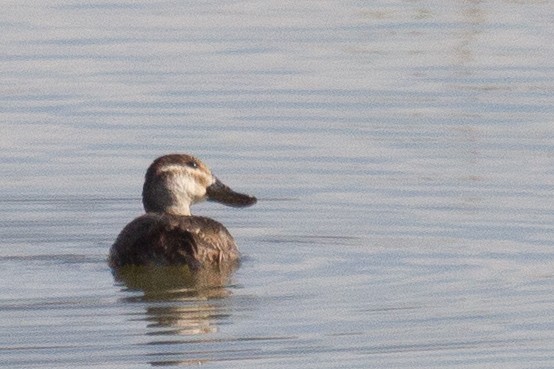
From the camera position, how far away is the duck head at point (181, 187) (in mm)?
13242

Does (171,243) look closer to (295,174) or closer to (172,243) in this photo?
(172,243)

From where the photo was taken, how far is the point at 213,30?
20484 millimetres

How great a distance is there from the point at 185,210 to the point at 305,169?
176cm

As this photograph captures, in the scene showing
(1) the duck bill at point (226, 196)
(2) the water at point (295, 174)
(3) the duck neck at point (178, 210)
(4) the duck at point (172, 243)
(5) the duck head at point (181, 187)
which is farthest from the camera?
(1) the duck bill at point (226, 196)

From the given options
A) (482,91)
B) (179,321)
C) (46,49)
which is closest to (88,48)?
(46,49)

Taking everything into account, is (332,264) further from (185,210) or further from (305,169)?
(305,169)

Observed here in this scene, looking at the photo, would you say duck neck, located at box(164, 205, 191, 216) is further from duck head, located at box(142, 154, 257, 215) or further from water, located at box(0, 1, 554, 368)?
water, located at box(0, 1, 554, 368)

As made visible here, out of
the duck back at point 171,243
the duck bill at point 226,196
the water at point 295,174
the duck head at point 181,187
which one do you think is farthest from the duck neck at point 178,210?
the duck back at point 171,243

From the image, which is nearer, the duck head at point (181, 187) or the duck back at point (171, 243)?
the duck back at point (171, 243)

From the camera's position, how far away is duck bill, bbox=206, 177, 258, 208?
1356cm

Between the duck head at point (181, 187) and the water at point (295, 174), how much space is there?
0.98ft

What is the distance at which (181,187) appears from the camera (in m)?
13.4

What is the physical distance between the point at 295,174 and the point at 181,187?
5.62ft

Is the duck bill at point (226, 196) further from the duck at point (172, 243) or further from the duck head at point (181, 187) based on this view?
the duck at point (172, 243)
